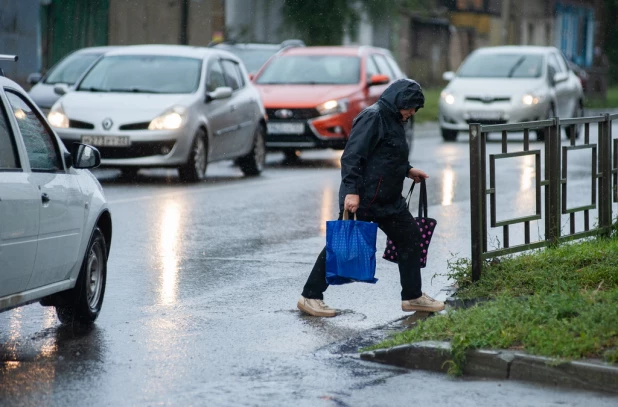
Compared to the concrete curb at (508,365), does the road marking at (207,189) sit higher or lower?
lower

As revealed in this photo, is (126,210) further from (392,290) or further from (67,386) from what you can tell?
(67,386)

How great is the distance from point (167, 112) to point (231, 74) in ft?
7.64

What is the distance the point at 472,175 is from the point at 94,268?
233cm

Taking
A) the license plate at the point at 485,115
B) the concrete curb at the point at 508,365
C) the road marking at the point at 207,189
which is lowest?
the road marking at the point at 207,189

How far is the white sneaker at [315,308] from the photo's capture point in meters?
7.97

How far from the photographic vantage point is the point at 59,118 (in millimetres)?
16406

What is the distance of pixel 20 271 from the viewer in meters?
6.62

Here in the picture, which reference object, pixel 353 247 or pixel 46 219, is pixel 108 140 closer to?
pixel 353 247

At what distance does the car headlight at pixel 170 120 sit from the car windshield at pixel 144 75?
2.34 ft

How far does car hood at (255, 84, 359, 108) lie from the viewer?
2008 cm

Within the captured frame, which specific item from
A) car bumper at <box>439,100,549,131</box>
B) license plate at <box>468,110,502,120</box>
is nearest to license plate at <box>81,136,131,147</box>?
car bumper at <box>439,100,549,131</box>

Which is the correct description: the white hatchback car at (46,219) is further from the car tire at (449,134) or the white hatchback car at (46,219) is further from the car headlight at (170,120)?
the car tire at (449,134)

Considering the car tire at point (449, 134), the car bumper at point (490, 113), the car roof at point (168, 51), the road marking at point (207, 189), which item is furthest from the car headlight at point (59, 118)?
the car tire at point (449, 134)

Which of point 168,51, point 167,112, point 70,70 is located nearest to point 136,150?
point 167,112
